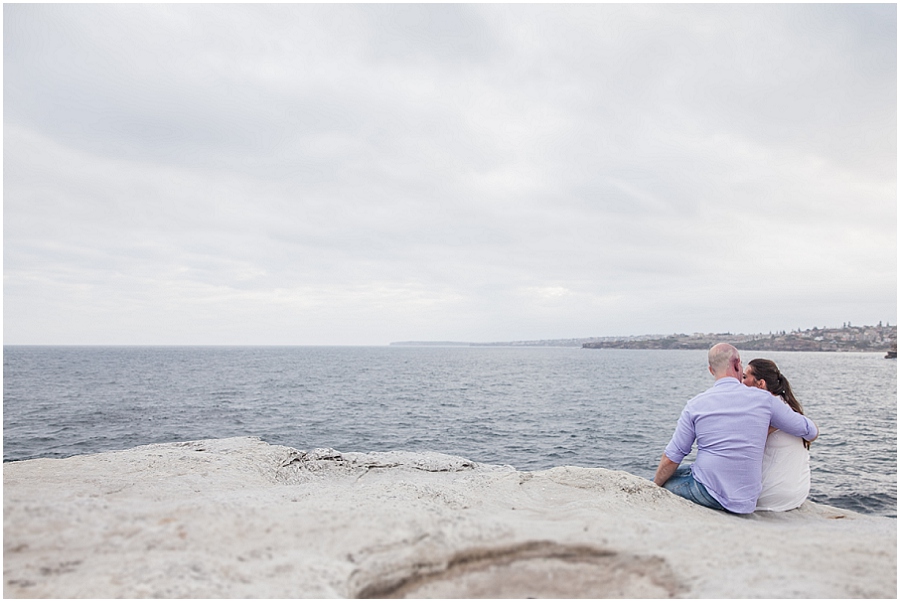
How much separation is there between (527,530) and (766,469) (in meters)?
3.68

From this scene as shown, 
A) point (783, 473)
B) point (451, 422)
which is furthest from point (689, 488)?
point (451, 422)

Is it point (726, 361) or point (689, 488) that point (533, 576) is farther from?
point (726, 361)

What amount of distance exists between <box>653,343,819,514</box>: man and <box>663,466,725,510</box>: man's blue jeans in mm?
10

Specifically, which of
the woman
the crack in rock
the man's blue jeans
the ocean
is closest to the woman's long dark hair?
the woman

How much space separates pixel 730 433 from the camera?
19.0 feet

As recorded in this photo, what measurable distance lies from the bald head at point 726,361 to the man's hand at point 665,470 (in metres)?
1.15

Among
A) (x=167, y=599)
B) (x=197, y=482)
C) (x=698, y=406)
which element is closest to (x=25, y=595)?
(x=167, y=599)

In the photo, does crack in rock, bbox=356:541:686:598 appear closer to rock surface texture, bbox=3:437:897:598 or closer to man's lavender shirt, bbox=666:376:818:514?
rock surface texture, bbox=3:437:897:598

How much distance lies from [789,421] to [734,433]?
621 millimetres

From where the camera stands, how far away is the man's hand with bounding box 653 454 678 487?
6.30m

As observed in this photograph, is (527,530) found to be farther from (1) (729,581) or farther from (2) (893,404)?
(2) (893,404)

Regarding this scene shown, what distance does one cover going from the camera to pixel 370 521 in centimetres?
418

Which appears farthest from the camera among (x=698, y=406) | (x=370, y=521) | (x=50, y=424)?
(x=50, y=424)

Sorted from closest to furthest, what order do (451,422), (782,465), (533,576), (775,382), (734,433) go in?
1. (533,576)
2. (734,433)
3. (782,465)
4. (775,382)
5. (451,422)
